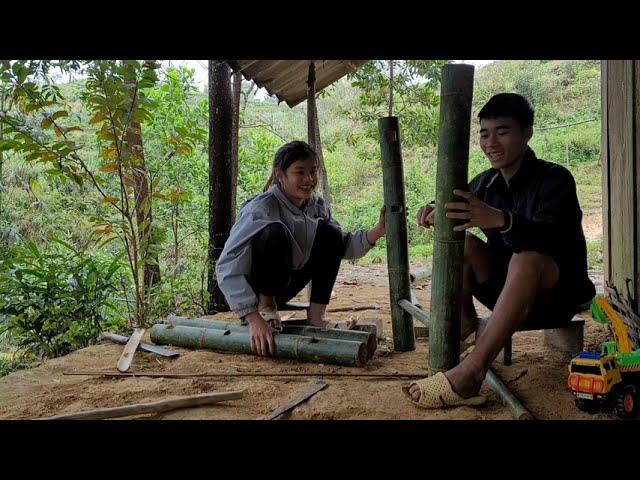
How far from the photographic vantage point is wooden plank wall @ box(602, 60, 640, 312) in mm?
2904

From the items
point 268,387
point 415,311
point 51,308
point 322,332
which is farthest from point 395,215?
point 51,308

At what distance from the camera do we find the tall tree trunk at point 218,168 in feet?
16.2

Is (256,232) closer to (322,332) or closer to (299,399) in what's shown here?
(322,332)

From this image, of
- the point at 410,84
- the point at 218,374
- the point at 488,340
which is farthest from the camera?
the point at 410,84

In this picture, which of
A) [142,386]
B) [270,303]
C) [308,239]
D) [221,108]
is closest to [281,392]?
[142,386]

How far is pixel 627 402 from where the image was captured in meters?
1.98

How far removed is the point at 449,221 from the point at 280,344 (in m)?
1.24

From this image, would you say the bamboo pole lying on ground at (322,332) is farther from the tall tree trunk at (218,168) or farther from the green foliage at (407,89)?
the green foliage at (407,89)

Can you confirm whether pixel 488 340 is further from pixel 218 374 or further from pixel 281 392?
pixel 218 374

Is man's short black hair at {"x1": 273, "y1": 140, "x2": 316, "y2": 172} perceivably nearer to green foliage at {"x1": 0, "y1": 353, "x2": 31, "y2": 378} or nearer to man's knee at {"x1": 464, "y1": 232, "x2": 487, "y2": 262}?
man's knee at {"x1": 464, "y1": 232, "x2": 487, "y2": 262}

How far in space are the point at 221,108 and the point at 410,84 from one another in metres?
5.74

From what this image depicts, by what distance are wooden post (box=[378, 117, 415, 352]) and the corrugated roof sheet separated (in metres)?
1.93

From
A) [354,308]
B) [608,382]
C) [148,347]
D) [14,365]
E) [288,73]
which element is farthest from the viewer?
[288,73]
